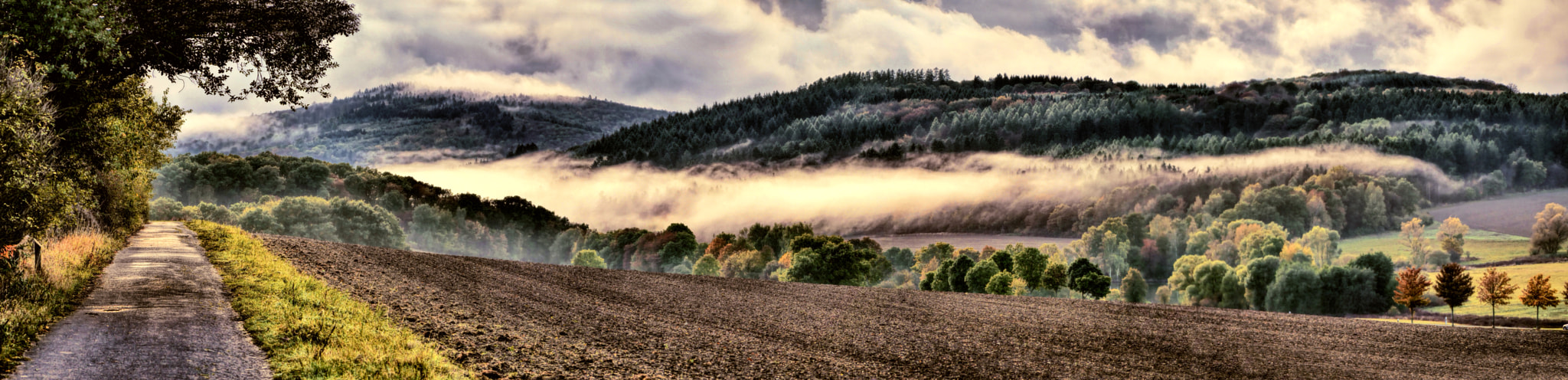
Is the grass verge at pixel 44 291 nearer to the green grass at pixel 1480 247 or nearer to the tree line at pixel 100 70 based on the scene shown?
the tree line at pixel 100 70

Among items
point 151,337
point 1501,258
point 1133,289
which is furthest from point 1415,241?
point 151,337

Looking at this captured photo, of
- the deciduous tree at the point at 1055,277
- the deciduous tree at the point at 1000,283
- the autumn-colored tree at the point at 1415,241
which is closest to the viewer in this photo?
the deciduous tree at the point at 1000,283

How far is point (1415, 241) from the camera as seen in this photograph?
546ft

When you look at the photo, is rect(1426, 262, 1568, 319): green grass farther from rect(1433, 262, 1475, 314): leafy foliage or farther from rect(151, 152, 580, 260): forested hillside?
rect(151, 152, 580, 260): forested hillside

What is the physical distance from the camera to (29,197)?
2120 cm

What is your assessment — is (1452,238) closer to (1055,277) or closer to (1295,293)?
(1295,293)

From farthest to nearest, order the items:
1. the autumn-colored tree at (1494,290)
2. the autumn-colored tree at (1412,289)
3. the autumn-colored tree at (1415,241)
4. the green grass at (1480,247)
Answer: the green grass at (1480,247) < the autumn-colored tree at (1415,241) < the autumn-colored tree at (1412,289) < the autumn-colored tree at (1494,290)

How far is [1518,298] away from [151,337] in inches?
5492

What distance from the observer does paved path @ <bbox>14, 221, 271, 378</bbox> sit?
12.6m

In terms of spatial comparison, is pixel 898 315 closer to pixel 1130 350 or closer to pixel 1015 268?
pixel 1130 350

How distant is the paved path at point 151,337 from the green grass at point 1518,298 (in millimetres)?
129276

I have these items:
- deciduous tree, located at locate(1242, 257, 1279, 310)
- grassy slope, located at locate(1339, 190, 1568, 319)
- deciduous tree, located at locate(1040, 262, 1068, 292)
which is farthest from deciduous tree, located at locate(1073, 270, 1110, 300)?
grassy slope, located at locate(1339, 190, 1568, 319)

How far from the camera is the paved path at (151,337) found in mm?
12570

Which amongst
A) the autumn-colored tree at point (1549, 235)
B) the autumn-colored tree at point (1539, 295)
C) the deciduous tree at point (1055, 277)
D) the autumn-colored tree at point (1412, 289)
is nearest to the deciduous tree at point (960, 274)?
the deciduous tree at point (1055, 277)
